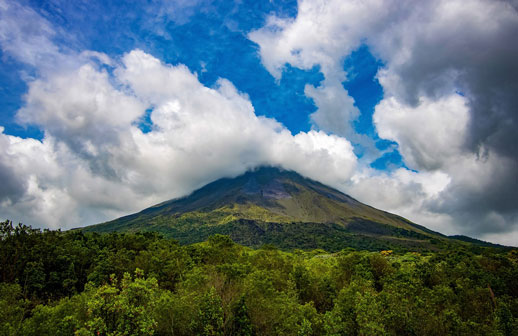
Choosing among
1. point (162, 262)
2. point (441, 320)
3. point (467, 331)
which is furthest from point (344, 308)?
point (162, 262)

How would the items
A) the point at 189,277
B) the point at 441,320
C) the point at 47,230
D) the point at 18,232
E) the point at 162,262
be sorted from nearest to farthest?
the point at 441,320 → the point at 189,277 → the point at 162,262 → the point at 18,232 → the point at 47,230

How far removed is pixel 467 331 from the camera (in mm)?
21219

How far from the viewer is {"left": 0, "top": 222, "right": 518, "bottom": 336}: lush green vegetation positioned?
20.2m

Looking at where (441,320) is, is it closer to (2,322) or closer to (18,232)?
(2,322)

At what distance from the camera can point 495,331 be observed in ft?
66.2

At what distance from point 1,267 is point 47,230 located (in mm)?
16784

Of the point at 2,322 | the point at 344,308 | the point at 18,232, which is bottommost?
the point at 2,322

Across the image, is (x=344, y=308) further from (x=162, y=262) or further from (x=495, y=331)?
(x=162, y=262)

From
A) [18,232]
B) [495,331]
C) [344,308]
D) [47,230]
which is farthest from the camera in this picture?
[47,230]

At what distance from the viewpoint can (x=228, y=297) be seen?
29891 mm

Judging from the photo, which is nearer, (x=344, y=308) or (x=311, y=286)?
(x=344, y=308)

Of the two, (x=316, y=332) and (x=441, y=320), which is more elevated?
(x=441, y=320)

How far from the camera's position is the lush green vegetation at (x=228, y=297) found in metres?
20.2

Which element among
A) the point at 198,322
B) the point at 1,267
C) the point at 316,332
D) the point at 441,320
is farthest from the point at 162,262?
the point at 441,320
